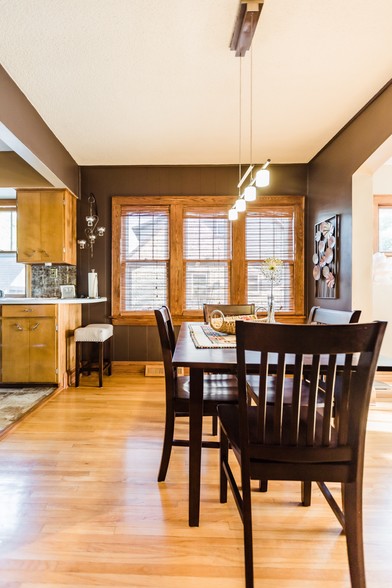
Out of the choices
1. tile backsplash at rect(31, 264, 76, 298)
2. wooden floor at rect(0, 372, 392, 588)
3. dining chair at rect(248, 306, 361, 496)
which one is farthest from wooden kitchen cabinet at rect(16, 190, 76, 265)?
dining chair at rect(248, 306, 361, 496)

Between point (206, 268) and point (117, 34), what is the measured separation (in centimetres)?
272

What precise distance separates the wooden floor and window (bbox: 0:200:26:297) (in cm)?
253

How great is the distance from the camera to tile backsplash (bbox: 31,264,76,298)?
4.26 m

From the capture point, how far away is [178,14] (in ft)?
6.30

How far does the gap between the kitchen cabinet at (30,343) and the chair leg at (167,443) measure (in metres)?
2.11

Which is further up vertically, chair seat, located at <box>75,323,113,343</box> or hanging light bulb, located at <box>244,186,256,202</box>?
hanging light bulb, located at <box>244,186,256,202</box>

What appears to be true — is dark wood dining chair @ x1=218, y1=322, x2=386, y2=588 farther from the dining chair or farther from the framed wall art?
the framed wall art

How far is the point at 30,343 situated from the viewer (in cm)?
354

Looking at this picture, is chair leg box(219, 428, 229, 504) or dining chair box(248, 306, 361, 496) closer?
chair leg box(219, 428, 229, 504)

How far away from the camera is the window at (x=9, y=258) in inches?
174

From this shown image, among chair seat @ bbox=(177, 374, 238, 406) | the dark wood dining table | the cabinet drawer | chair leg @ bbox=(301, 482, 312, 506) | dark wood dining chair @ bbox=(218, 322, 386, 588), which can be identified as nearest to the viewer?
dark wood dining chair @ bbox=(218, 322, 386, 588)

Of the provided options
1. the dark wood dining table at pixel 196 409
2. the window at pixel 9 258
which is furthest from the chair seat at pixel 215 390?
the window at pixel 9 258

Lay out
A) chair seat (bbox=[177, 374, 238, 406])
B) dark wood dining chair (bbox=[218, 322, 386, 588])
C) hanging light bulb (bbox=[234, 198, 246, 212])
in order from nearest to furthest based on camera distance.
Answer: dark wood dining chair (bbox=[218, 322, 386, 588]) → chair seat (bbox=[177, 374, 238, 406]) → hanging light bulb (bbox=[234, 198, 246, 212])

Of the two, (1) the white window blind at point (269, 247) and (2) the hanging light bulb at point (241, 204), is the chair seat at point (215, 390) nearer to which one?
(2) the hanging light bulb at point (241, 204)
